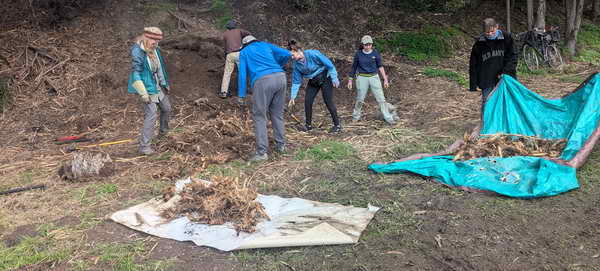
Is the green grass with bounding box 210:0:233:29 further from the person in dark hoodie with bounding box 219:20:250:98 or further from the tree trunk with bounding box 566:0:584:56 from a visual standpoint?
the tree trunk with bounding box 566:0:584:56

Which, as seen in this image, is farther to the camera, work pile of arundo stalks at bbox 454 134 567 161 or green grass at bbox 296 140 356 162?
green grass at bbox 296 140 356 162

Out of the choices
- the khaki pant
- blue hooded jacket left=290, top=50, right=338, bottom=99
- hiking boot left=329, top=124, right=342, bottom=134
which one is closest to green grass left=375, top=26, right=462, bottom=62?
the khaki pant

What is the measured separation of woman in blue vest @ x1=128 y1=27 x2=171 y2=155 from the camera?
5859 millimetres

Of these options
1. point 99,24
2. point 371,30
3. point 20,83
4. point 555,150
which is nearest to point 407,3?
point 371,30

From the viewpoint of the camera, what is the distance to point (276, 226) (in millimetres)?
3988

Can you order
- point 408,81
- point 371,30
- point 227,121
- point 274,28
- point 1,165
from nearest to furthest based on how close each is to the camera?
point 1,165 → point 227,121 → point 408,81 → point 274,28 → point 371,30

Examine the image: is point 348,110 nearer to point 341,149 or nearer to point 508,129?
point 341,149

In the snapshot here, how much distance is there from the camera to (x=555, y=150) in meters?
5.15

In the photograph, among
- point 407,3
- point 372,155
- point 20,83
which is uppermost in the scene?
point 407,3

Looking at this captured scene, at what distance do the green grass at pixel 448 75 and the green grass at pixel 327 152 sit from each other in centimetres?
423

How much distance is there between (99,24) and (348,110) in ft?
21.2

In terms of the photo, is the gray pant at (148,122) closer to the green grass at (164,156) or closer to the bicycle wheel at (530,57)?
the green grass at (164,156)

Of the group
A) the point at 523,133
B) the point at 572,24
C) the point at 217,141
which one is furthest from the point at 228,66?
the point at 572,24

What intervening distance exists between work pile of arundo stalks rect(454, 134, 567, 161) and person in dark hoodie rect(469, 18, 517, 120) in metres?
0.74
